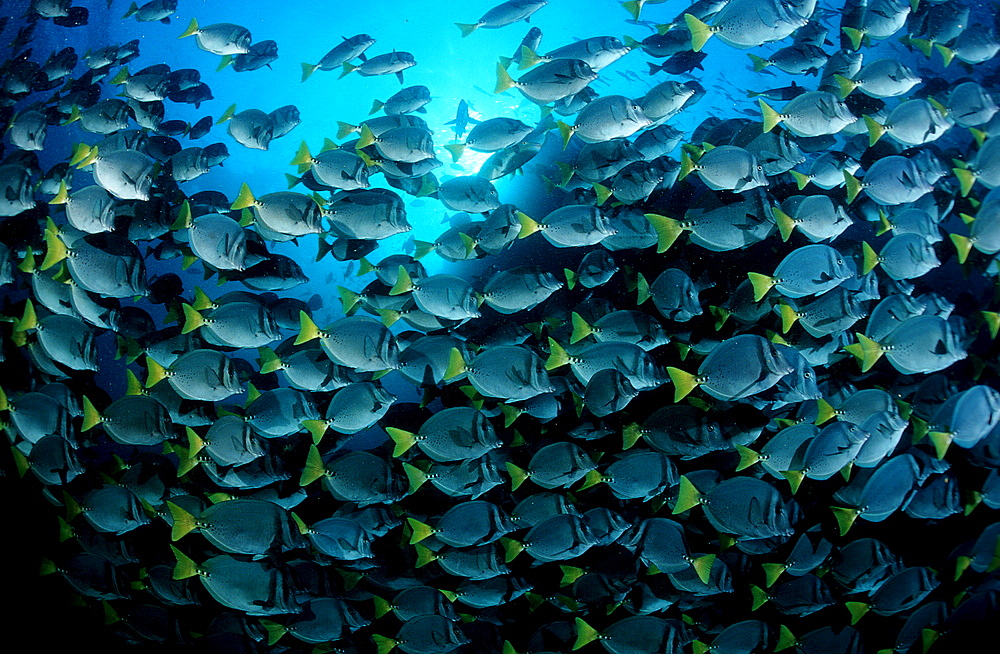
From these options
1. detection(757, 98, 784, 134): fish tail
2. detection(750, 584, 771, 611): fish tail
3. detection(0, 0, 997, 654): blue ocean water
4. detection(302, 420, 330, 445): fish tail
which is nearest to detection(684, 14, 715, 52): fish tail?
detection(757, 98, 784, 134): fish tail

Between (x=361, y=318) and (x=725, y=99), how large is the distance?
3.70 metres

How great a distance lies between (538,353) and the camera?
10.1 ft

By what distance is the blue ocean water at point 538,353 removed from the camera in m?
3.12

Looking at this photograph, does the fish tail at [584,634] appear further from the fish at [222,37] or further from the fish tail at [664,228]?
the fish at [222,37]

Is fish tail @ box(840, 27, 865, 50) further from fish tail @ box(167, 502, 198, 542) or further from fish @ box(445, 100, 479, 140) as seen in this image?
fish tail @ box(167, 502, 198, 542)

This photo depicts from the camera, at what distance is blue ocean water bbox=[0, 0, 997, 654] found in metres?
3.12

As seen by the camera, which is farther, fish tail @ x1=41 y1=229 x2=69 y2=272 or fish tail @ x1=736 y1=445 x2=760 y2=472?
fish tail @ x1=41 y1=229 x2=69 y2=272

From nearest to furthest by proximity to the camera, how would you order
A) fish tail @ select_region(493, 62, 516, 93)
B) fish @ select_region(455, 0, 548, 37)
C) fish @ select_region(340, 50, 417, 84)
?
fish tail @ select_region(493, 62, 516, 93) < fish @ select_region(455, 0, 548, 37) < fish @ select_region(340, 50, 417, 84)

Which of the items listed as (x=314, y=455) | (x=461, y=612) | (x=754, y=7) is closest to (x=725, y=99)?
(x=754, y=7)

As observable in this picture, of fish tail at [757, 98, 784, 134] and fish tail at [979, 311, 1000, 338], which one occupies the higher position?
fish tail at [757, 98, 784, 134]

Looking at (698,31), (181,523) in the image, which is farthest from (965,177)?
(181,523)

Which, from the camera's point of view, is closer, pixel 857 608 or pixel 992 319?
pixel 992 319

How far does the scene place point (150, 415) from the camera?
288 centimetres

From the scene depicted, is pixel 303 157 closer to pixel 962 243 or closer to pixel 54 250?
pixel 54 250
